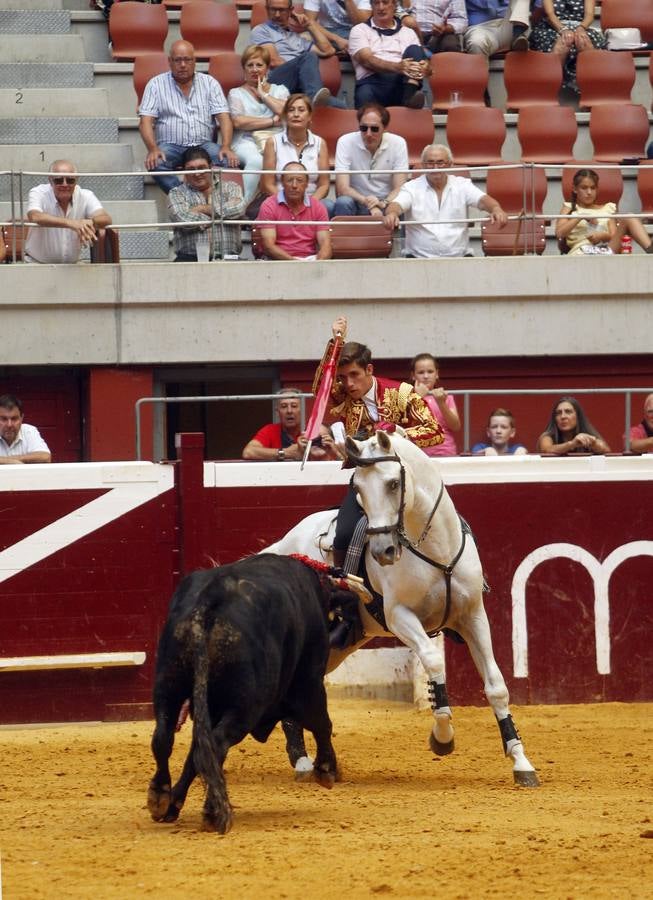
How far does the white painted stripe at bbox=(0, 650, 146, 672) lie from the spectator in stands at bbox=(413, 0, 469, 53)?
7.65 meters

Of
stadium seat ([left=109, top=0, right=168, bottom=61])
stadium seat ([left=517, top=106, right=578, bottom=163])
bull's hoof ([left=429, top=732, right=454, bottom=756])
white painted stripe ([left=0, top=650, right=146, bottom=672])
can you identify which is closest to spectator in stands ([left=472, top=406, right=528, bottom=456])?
white painted stripe ([left=0, top=650, right=146, bottom=672])

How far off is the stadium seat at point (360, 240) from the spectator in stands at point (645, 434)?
8.88ft

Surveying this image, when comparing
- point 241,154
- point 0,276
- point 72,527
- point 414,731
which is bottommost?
point 414,731

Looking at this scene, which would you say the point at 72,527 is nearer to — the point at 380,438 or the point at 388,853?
the point at 380,438

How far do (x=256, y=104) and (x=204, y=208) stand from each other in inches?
70.8

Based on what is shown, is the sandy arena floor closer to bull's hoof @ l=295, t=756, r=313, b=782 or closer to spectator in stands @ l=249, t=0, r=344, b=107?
bull's hoof @ l=295, t=756, r=313, b=782

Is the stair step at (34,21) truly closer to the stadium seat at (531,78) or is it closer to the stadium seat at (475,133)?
the stadium seat at (475,133)

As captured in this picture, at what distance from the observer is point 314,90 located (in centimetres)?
1397

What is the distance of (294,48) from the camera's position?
14.3 metres

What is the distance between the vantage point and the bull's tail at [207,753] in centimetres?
591

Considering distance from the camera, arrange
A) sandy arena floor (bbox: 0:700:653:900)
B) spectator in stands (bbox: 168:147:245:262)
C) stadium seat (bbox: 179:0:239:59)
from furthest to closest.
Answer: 1. stadium seat (bbox: 179:0:239:59)
2. spectator in stands (bbox: 168:147:245:262)
3. sandy arena floor (bbox: 0:700:653:900)

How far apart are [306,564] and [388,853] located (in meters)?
1.70

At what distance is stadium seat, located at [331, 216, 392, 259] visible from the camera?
12594 millimetres

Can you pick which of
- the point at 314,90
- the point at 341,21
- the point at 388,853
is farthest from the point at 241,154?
the point at 388,853
